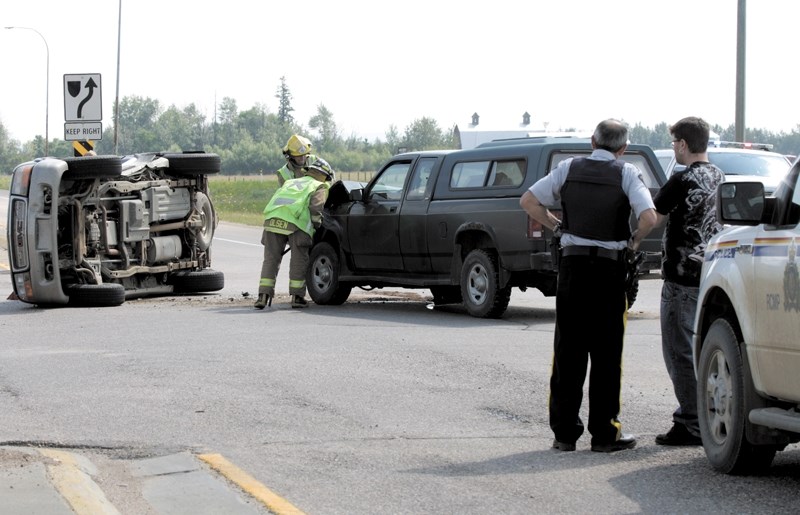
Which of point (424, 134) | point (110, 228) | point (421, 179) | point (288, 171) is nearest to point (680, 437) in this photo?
point (421, 179)

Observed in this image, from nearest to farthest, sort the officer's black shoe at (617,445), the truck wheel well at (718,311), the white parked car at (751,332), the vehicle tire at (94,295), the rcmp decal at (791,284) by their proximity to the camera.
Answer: the rcmp decal at (791,284) → the white parked car at (751,332) → the truck wheel well at (718,311) → the officer's black shoe at (617,445) → the vehicle tire at (94,295)

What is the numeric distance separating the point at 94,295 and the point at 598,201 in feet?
32.3

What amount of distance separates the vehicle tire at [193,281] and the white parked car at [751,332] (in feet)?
39.1

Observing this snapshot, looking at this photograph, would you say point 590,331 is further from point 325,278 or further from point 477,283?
point 325,278

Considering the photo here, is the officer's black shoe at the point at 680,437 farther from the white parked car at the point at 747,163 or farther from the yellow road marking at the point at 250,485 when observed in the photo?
the white parked car at the point at 747,163

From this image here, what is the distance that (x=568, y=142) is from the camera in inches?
588

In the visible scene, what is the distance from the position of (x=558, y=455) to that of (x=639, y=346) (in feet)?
16.8

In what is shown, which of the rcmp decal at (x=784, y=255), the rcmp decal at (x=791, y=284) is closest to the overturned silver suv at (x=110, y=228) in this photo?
the rcmp decal at (x=784, y=255)

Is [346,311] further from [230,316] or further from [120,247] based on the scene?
[120,247]

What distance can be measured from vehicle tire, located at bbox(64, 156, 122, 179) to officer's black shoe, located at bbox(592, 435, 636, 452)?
9.98 meters

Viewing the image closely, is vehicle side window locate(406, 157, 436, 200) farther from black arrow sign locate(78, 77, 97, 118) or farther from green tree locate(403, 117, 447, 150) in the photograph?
green tree locate(403, 117, 447, 150)

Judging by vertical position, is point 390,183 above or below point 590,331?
above

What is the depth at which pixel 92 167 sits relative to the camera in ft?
53.9

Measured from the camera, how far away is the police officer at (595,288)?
7.75 metres
